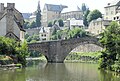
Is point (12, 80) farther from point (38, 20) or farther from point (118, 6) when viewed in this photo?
point (38, 20)

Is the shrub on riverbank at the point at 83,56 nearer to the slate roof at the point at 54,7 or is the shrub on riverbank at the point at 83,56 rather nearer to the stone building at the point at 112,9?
the stone building at the point at 112,9

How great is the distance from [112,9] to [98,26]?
8073mm

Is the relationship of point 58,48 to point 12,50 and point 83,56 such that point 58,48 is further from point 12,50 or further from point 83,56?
point 12,50

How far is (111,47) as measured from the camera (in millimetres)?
53656

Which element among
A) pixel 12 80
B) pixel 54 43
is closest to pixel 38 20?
pixel 54 43

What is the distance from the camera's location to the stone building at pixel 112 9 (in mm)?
113456

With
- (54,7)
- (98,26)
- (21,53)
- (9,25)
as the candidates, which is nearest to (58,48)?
(9,25)

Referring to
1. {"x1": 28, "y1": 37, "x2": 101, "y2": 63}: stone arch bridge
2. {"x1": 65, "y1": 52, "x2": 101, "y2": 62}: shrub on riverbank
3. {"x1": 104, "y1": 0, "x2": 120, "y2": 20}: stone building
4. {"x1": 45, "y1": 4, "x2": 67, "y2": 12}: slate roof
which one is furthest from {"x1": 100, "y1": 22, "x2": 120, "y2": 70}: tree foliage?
{"x1": 45, "y1": 4, "x2": 67, "y2": 12}: slate roof

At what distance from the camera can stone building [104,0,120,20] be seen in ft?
372

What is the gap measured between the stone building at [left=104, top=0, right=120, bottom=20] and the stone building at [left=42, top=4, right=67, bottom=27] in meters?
54.9

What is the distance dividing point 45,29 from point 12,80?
100106 millimetres

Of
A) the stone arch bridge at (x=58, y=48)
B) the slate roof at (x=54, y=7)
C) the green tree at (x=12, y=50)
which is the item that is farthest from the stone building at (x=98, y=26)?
the slate roof at (x=54, y=7)

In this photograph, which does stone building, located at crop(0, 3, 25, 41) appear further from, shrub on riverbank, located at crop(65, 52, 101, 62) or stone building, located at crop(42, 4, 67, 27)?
stone building, located at crop(42, 4, 67, 27)

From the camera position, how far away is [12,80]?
3731 centimetres
